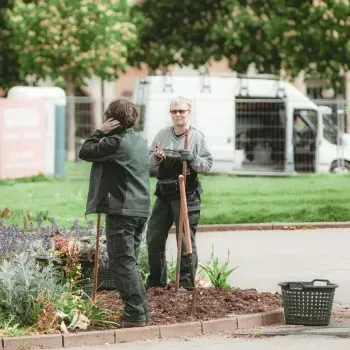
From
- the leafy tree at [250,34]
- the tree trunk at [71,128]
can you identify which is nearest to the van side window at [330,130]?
the tree trunk at [71,128]

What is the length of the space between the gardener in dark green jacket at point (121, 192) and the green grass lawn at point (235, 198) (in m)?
8.08

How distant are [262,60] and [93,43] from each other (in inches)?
236

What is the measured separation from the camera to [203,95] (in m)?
38.6

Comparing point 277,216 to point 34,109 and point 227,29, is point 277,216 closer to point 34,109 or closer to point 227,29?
point 34,109

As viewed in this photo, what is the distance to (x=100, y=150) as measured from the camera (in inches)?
458

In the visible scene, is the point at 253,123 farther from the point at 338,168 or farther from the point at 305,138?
the point at 338,168

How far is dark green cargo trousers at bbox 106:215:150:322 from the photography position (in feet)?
38.3

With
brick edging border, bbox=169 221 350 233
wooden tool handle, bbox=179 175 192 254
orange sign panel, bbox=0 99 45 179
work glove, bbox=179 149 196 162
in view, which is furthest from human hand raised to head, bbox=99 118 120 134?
orange sign panel, bbox=0 99 45 179

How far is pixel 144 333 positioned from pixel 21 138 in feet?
77.1

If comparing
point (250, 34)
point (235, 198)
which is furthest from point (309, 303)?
point (250, 34)

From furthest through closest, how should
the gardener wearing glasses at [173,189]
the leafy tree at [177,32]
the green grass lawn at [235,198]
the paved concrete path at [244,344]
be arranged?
the leafy tree at [177,32]
the green grass lawn at [235,198]
the gardener wearing glasses at [173,189]
the paved concrete path at [244,344]

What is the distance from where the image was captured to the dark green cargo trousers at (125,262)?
1168cm

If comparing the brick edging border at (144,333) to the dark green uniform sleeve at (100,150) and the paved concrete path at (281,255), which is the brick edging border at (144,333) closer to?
the dark green uniform sleeve at (100,150)

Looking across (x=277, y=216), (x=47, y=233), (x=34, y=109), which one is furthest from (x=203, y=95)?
(x=47, y=233)
